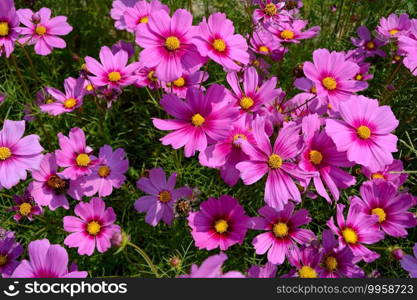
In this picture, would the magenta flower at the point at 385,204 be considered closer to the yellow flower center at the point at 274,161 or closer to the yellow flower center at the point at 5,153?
the yellow flower center at the point at 274,161

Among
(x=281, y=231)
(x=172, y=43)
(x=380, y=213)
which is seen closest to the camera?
(x=172, y=43)

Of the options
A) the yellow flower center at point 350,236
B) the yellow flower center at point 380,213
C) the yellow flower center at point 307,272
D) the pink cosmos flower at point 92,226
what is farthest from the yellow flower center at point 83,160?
the yellow flower center at point 380,213

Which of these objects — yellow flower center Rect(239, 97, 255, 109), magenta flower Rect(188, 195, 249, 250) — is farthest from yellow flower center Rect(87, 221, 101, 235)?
yellow flower center Rect(239, 97, 255, 109)

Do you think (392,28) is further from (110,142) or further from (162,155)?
(110,142)

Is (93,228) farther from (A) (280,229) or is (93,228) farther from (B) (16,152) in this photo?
(A) (280,229)

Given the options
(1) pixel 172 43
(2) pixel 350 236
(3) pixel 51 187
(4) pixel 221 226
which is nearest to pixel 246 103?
(1) pixel 172 43

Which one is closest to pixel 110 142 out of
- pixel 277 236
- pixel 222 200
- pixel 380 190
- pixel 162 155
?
pixel 162 155
